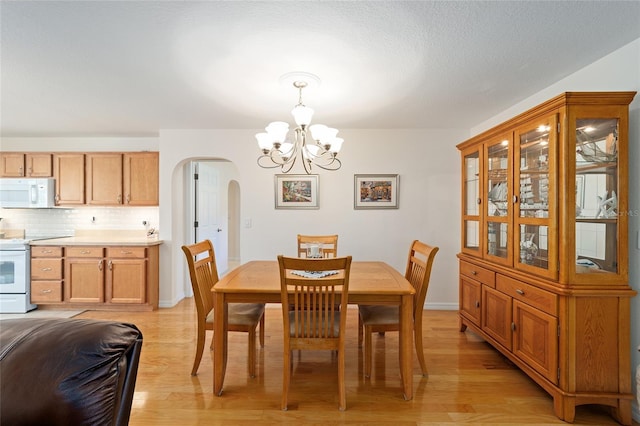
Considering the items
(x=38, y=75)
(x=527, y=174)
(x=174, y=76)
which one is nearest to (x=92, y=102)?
(x=38, y=75)

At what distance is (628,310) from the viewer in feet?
5.91

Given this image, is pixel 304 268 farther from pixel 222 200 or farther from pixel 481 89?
pixel 222 200

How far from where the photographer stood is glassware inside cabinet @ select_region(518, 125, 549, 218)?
79.6 inches

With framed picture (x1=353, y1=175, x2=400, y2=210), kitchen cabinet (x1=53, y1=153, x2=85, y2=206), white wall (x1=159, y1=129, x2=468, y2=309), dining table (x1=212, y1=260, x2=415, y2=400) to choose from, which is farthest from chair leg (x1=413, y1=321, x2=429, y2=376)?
kitchen cabinet (x1=53, y1=153, x2=85, y2=206)

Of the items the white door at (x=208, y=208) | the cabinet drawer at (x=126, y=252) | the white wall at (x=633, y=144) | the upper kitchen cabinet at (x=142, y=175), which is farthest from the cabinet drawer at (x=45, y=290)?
the white wall at (x=633, y=144)

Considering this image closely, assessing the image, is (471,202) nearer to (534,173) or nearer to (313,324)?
(534,173)

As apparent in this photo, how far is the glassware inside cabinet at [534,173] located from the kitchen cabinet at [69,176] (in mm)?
4991

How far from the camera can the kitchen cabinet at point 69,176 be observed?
4004mm

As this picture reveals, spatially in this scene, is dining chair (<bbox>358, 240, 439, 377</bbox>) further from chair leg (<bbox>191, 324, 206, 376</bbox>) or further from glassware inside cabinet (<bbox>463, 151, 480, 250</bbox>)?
chair leg (<bbox>191, 324, 206, 376</bbox>)

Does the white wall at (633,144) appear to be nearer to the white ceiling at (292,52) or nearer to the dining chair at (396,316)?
the white ceiling at (292,52)

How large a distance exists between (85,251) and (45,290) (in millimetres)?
688

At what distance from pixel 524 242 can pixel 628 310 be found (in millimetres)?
656

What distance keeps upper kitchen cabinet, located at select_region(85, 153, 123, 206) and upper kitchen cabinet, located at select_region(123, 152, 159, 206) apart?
9 centimetres

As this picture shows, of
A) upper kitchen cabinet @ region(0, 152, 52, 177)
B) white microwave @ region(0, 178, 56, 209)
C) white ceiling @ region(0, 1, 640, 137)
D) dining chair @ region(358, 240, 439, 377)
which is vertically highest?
white ceiling @ region(0, 1, 640, 137)
